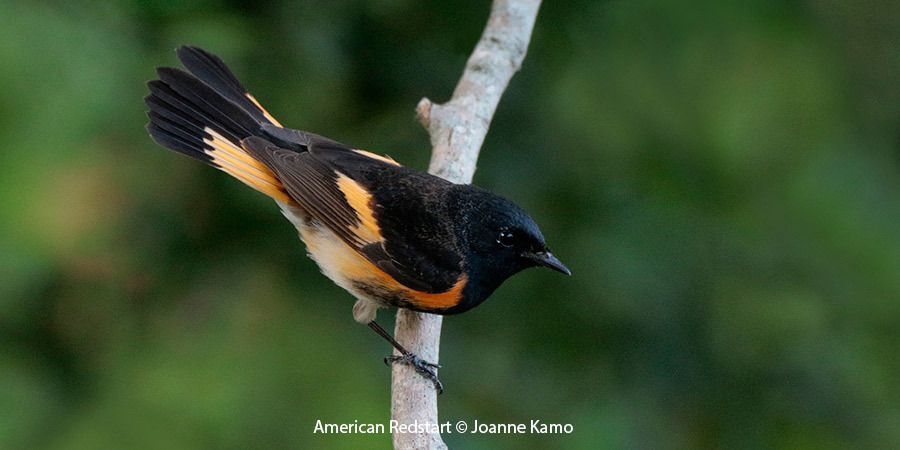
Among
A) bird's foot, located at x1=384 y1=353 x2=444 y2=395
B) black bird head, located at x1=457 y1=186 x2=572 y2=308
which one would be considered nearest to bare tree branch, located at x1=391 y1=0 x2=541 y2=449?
bird's foot, located at x1=384 y1=353 x2=444 y2=395

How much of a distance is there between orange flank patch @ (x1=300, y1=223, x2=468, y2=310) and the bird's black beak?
0.19m

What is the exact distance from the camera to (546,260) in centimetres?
255

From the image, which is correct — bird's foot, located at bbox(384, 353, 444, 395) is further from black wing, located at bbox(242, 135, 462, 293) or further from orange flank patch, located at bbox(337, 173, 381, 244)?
orange flank patch, located at bbox(337, 173, 381, 244)

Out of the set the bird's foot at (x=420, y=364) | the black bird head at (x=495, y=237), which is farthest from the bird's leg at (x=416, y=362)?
the black bird head at (x=495, y=237)

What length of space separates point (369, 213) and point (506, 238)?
1.22ft

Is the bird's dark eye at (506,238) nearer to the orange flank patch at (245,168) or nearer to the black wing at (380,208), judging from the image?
the black wing at (380,208)

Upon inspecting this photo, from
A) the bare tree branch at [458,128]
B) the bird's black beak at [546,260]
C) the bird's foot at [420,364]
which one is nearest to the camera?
the bare tree branch at [458,128]

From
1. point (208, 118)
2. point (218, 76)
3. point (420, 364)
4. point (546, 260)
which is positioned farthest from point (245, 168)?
point (546, 260)

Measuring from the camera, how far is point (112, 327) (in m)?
2.63

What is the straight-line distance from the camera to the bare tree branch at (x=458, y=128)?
2.31 metres

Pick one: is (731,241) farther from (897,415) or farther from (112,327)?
(112,327)

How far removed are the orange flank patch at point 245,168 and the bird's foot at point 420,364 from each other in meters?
0.54

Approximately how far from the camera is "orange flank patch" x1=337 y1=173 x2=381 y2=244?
2.55 m

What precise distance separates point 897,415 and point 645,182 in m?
1.10
